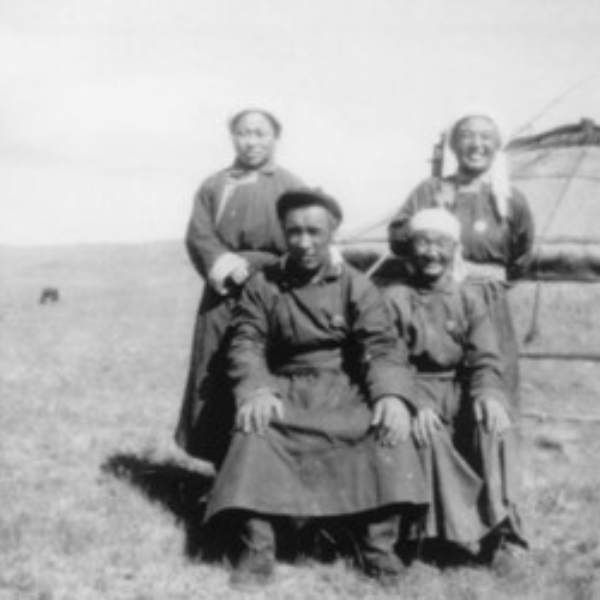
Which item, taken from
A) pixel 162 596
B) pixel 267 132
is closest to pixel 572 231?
pixel 267 132

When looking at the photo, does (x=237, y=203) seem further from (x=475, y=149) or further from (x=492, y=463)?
(x=492, y=463)

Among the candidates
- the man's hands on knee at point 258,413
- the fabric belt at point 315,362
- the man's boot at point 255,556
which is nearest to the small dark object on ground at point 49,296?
the fabric belt at point 315,362

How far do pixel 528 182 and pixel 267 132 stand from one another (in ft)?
16.8

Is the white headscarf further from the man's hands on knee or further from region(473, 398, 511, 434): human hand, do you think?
the man's hands on knee

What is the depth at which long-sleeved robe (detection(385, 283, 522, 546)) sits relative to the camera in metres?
4.78

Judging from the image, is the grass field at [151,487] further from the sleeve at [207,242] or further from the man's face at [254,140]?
the man's face at [254,140]

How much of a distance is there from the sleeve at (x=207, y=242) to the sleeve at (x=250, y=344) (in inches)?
16.6

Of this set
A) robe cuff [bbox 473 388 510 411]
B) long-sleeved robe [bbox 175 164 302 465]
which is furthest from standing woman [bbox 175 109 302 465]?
robe cuff [bbox 473 388 510 411]

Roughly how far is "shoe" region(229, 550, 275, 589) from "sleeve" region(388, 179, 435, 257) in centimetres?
184

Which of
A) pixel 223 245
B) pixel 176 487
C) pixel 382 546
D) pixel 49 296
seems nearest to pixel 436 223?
pixel 223 245

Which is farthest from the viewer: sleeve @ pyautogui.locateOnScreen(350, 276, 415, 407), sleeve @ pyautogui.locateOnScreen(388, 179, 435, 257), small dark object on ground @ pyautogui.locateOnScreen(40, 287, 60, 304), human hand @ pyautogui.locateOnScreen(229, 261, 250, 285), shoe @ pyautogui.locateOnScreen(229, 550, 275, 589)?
small dark object on ground @ pyautogui.locateOnScreen(40, 287, 60, 304)

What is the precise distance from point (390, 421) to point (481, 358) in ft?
2.08

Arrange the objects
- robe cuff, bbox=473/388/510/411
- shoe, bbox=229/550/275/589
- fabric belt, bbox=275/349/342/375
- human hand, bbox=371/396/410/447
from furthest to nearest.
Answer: fabric belt, bbox=275/349/342/375 < robe cuff, bbox=473/388/510/411 < human hand, bbox=371/396/410/447 < shoe, bbox=229/550/275/589

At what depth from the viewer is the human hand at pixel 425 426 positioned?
4777 millimetres
